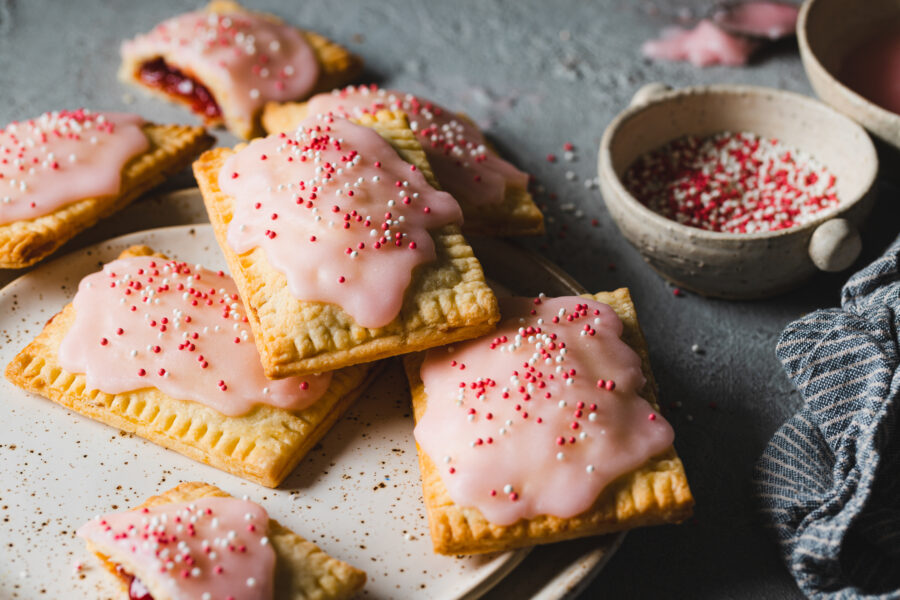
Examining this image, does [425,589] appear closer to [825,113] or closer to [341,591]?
[341,591]

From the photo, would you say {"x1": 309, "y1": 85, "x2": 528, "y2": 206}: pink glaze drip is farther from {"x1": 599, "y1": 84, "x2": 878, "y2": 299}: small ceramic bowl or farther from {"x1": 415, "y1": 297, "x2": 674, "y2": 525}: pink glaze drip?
{"x1": 415, "y1": 297, "x2": 674, "y2": 525}: pink glaze drip

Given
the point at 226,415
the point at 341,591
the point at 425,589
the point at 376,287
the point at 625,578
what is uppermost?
→ the point at 376,287

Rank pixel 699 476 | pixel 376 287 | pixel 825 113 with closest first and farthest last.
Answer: pixel 376 287 → pixel 699 476 → pixel 825 113

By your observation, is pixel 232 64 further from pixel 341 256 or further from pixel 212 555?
pixel 212 555

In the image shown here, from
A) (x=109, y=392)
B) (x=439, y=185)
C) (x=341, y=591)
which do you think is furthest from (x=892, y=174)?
(x=109, y=392)

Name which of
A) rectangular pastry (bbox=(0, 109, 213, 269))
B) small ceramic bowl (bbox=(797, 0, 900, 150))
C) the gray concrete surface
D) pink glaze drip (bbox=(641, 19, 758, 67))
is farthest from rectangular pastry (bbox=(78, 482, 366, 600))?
pink glaze drip (bbox=(641, 19, 758, 67))

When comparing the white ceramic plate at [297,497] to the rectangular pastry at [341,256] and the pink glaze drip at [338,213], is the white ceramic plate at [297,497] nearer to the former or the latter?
the rectangular pastry at [341,256]

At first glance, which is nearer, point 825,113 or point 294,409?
point 294,409
